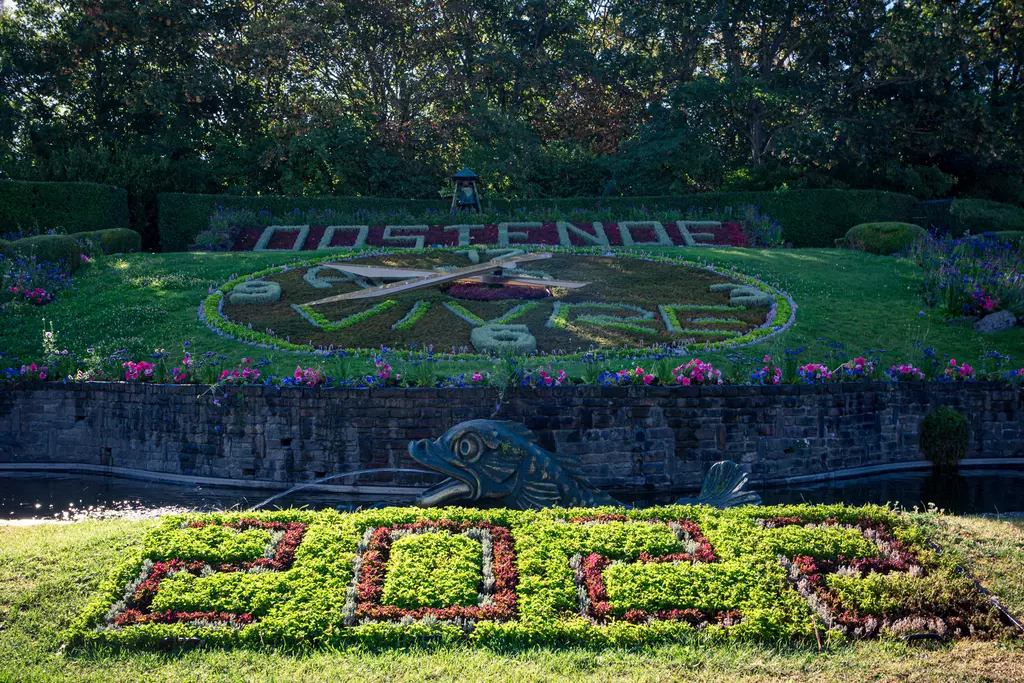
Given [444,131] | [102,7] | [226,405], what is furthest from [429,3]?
[226,405]

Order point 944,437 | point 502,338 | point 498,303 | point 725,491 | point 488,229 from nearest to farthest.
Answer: point 725,491
point 944,437
point 502,338
point 498,303
point 488,229

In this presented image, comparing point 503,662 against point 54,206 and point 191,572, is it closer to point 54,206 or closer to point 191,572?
point 191,572

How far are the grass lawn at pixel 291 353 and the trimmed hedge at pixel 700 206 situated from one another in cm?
363

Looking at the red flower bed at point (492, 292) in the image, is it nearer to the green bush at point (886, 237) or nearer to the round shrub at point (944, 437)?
the round shrub at point (944, 437)

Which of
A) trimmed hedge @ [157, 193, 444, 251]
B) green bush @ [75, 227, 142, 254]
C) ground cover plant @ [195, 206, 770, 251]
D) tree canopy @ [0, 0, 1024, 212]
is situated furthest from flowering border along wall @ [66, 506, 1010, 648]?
tree canopy @ [0, 0, 1024, 212]

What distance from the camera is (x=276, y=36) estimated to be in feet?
88.2

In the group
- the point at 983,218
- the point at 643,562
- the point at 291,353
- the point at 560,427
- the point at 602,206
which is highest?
the point at 602,206

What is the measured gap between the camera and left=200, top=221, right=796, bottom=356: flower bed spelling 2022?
12.7 meters

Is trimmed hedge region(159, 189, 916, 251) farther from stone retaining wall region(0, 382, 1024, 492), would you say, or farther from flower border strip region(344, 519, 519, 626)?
flower border strip region(344, 519, 519, 626)

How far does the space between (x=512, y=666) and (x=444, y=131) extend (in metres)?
25.6

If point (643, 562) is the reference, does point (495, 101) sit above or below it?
above

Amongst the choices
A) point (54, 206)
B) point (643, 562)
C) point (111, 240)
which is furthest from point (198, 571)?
point (54, 206)

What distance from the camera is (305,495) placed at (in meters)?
9.89

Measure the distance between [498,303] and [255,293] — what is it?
13.6 ft
